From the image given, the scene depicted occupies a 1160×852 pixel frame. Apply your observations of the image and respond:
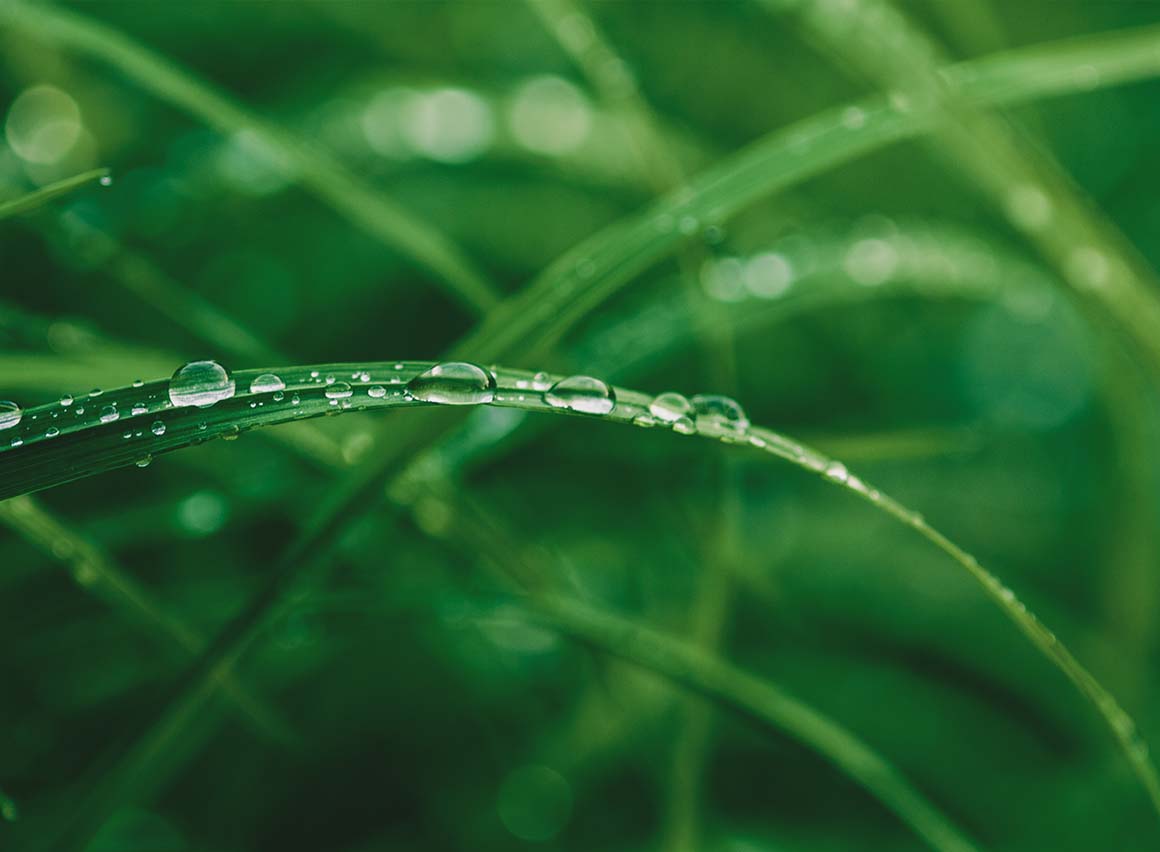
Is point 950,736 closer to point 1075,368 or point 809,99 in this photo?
point 1075,368

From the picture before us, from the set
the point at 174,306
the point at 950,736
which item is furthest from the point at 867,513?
the point at 174,306

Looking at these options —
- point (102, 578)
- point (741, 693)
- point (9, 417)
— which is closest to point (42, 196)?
point (9, 417)

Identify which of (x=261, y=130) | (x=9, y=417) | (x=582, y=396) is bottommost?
(x=9, y=417)

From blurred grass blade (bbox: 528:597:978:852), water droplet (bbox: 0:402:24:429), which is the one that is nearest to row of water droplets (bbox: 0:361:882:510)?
water droplet (bbox: 0:402:24:429)

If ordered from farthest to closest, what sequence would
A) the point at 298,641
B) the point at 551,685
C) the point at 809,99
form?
the point at 809,99 → the point at 551,685 → the point at 298,641

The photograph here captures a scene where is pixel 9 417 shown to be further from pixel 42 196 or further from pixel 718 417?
pixel 718 417

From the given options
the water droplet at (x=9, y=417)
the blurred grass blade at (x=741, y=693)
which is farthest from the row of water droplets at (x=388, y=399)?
the blurred grass blade at (x=741, y=693)
